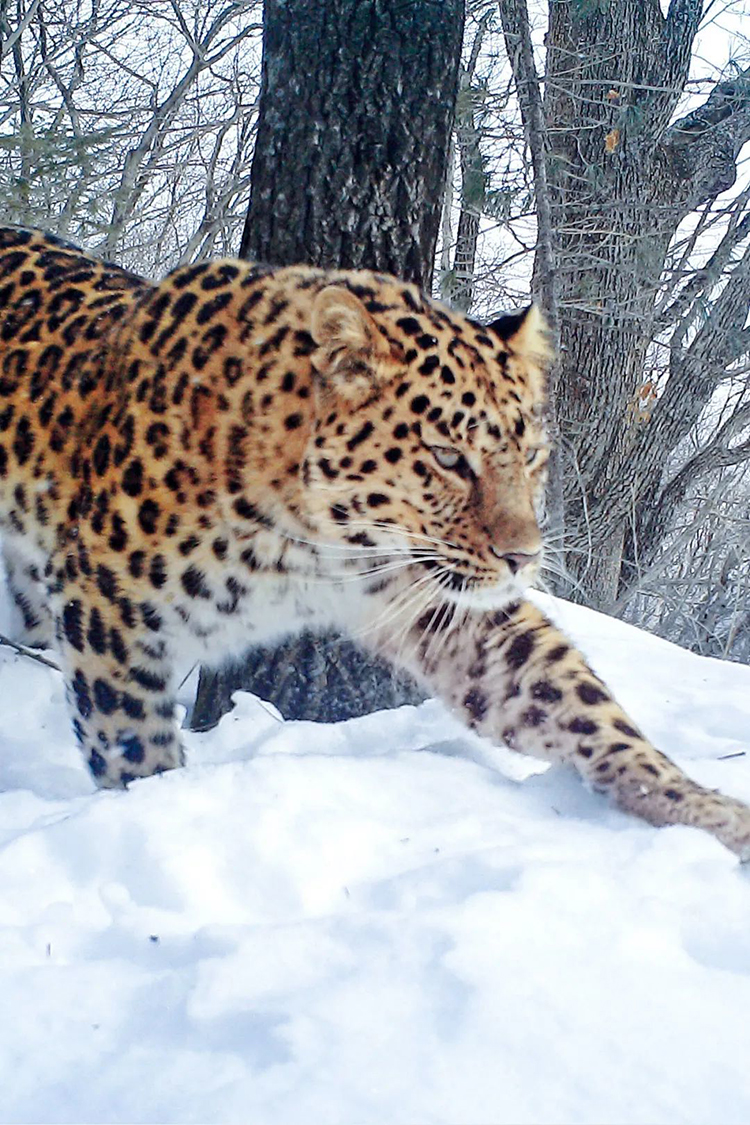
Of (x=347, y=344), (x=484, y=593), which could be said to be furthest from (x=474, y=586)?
(x=347, y=344)

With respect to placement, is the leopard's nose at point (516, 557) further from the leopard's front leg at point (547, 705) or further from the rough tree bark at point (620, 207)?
the rough tree bark at point (620, 207)

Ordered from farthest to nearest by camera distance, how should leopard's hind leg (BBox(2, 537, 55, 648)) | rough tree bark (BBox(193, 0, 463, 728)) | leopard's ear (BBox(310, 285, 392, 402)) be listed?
1. leopard's hind leg (BBox(2, 537, 55, 648))
2. rough tree bark (BBox(193, 0, 463, 728))
3. leopard's ear (BBox(310, 285, 392, 402))

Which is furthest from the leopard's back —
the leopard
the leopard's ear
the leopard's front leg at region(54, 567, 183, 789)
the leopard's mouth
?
the leopard's mouth

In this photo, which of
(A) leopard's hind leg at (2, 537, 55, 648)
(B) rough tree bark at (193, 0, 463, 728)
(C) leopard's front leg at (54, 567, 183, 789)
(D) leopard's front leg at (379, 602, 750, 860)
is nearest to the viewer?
(D) leopard's front leg at (379, 602, 750, 860)

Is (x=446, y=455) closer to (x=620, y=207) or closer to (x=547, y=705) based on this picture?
(x=547, y=705)

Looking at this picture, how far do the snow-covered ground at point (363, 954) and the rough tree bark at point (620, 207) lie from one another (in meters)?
6.19

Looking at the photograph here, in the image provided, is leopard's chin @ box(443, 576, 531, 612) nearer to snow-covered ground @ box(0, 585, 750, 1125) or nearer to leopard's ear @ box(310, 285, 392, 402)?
snow-covered ground @ box(0, 585, 750, 1125)

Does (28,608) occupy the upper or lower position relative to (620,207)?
lower

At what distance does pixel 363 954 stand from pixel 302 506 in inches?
54.4

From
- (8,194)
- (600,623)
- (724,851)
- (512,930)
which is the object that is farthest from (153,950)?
(8,194)

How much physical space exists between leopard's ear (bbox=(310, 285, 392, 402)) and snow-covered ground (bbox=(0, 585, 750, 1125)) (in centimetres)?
97

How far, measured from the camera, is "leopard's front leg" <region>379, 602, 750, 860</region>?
8.77 ft

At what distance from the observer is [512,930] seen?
1876mm

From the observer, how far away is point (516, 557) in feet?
9.23
